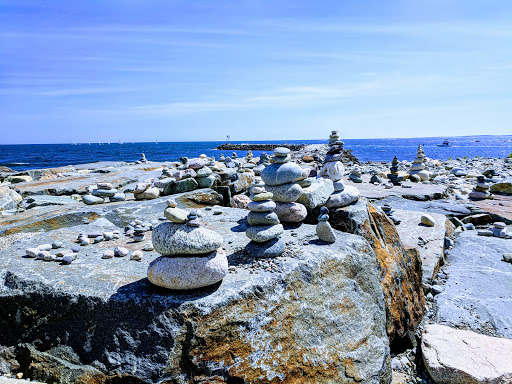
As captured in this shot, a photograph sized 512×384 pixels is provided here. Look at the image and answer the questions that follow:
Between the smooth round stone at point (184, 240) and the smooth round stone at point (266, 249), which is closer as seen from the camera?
the smooth round stone at point (184, 240)

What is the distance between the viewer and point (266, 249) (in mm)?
3766

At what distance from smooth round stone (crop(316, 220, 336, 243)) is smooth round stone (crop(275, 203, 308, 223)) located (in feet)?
2.73

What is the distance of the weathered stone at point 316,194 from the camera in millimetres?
5465

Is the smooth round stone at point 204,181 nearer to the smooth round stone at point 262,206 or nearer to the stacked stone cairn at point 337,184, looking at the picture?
the stacked stone cairn at point 337,184

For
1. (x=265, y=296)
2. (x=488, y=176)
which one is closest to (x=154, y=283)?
(x=265, y=296)

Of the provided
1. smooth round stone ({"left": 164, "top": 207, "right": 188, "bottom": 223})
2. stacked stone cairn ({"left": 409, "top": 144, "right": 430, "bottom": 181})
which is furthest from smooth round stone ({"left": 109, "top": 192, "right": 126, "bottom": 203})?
stacked stone cairn ({"left": 409, "top": 144, "right": 430, "bottom": 181})

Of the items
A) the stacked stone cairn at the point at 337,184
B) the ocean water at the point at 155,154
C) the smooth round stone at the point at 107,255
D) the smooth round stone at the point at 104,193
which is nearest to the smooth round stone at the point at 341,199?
the stacked stone cairn at the point at 337,184

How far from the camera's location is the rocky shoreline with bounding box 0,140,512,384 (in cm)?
279

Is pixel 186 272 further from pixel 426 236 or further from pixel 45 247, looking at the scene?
pixel 426 236

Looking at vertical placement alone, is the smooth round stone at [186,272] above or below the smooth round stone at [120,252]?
above

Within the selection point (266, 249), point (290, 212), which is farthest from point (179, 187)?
point (266, 249)

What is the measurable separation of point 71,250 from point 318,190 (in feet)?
12.2

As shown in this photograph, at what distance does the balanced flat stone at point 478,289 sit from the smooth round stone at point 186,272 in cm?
396

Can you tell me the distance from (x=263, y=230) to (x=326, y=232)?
0.86 meters
